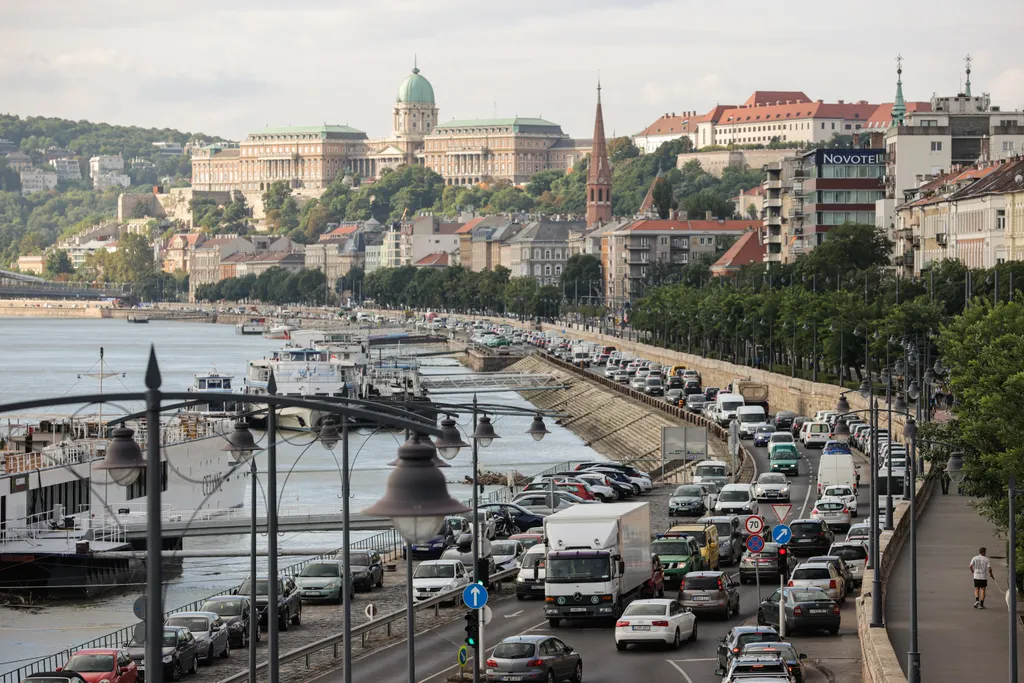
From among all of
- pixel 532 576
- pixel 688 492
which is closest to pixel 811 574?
pixel 532 576

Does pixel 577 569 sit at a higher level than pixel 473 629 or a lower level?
lower

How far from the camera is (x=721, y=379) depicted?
84.3 meters

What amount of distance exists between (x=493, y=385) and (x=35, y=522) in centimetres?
6879

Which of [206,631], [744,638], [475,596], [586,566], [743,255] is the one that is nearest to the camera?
[475,596]

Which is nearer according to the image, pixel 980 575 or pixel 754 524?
pixel 980 575

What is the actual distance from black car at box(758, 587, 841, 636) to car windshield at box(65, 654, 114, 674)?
8.90m

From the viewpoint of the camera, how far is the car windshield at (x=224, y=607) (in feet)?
96.7

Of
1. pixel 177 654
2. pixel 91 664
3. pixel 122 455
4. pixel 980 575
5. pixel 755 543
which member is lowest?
pixel 177 654

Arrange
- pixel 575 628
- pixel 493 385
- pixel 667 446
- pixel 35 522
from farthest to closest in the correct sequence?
1. pixel 493 385
2. pixel 667 446
3. pixel 35 522
4. pixel 575 628

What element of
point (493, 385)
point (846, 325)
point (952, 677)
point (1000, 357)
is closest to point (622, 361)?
point (493, 385)

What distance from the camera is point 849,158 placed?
120 m

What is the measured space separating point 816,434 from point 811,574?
2963 cm

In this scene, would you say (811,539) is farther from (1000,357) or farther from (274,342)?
(274,342)

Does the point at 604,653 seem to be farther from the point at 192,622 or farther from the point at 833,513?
the point at 833,513
